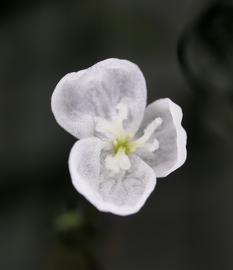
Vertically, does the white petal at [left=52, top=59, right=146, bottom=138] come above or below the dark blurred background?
above

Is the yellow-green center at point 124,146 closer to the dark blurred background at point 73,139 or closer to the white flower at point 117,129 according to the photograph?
the white flower at point 117,129

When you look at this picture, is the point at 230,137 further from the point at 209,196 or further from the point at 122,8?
the point at 122,8

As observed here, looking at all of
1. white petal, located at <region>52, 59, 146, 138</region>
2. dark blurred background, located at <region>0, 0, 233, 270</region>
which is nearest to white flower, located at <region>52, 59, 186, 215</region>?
white petal, located at <region>52, 59, 146, 138</region>

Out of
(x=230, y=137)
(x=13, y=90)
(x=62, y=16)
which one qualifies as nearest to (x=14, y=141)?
(x=13, y=90)

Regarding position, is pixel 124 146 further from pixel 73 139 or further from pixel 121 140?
pixel 73 139

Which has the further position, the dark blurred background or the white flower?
the dark blurred background

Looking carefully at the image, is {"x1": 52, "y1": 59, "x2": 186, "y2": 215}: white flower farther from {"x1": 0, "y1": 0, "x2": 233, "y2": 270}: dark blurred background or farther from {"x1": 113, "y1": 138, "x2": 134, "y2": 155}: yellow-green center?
{"x1": 0, "y1": 0, "x2": 233, "y2": 270}: dark blurred background
